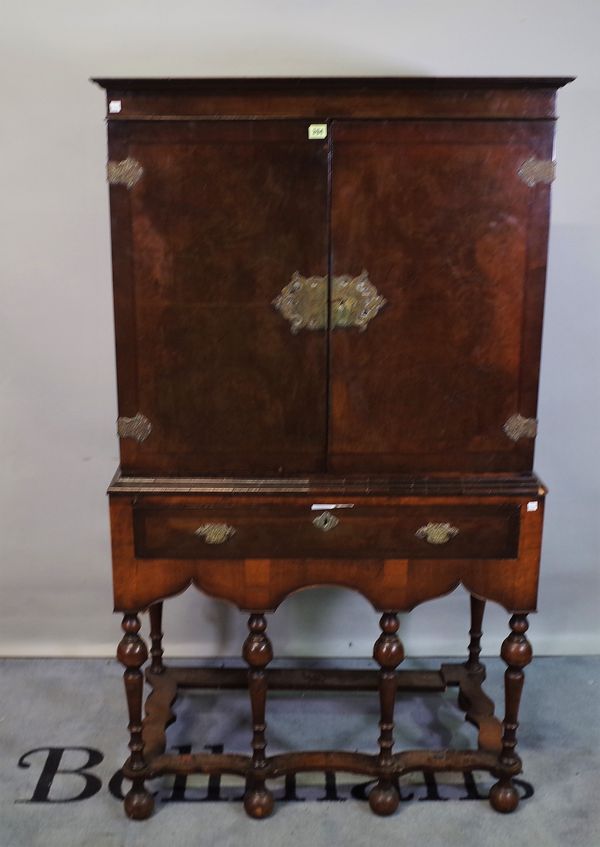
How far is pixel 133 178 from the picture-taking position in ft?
5.95

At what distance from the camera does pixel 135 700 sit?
205 cm

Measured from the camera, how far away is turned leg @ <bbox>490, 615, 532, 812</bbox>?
204 cm

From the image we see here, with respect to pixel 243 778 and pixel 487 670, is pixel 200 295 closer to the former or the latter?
pixel 243 778

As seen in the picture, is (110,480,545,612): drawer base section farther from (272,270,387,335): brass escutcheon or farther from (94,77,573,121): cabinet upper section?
(94,77,573,121): cabinet upper section

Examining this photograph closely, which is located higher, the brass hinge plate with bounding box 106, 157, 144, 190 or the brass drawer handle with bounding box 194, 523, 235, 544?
the brass hinge plate with bounding box 106, 157, 144, 190

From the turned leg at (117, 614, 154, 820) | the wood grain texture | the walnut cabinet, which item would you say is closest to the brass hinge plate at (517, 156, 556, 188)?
the walnut cabinet

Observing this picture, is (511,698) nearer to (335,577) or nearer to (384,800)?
(384,800)

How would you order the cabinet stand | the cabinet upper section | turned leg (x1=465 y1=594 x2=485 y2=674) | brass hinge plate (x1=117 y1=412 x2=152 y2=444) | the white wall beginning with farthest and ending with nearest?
turned leg (x1=465 y1=594 x2=485 y2=674)
the white wall
the cabinet stand
brass hinge plate (x1=117 y1=412 x2=152 y2=444)
the cabinet upper section

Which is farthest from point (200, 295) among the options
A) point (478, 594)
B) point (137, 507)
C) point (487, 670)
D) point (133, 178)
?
point (487, 670)

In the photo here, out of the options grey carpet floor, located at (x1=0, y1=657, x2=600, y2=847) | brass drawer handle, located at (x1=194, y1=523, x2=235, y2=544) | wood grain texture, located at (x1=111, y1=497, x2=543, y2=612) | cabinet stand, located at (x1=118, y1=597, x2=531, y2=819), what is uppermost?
brass drawer handle, located at (x1=194, y1=523, x2=235, y2=544)

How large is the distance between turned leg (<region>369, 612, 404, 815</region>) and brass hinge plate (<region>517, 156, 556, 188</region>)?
102 cm

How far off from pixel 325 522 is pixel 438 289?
0.58m

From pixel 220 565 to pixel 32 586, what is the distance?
3.34 feet

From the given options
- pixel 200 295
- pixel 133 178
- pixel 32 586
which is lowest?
pixel 32 586
